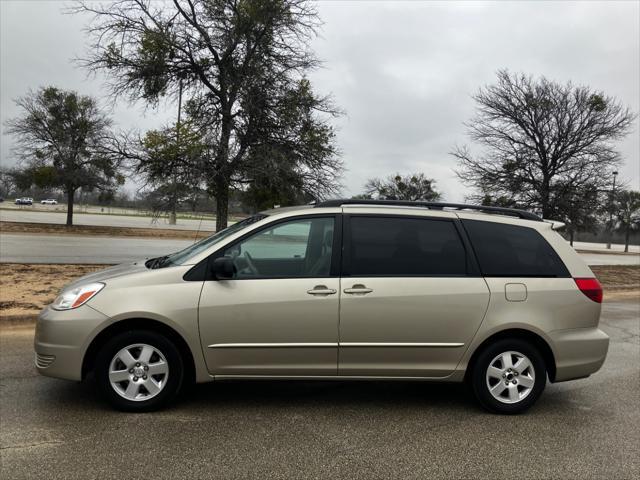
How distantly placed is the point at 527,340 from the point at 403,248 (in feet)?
4.26

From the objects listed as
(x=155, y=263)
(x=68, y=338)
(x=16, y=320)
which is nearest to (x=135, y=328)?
(x=68, y=338)

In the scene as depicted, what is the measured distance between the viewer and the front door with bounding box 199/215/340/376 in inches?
151

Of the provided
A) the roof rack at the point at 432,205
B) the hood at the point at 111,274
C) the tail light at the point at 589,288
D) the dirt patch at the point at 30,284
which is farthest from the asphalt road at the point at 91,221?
the tail light at the point at 589,288

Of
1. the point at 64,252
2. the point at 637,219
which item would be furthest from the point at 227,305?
the point at 637,219

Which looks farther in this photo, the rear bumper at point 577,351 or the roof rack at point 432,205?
the roof rack at point 432,205

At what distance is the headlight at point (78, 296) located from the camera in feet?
12.5

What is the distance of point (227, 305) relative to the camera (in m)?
3.83

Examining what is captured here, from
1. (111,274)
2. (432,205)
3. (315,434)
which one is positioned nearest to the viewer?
(315,434)

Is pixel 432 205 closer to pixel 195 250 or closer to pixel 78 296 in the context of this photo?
pixel 195 250

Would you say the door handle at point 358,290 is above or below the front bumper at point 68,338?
above

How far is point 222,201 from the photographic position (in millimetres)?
11898

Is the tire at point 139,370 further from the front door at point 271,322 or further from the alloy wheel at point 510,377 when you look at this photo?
the alloy wheel at point 510,377

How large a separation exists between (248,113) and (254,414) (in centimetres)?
827

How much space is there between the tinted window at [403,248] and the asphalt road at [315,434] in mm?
1186
